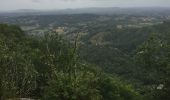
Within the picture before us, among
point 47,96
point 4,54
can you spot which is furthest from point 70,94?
point 4,54

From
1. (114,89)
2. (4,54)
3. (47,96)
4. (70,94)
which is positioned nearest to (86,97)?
(70,94)

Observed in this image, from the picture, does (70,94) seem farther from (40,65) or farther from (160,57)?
(40,65)

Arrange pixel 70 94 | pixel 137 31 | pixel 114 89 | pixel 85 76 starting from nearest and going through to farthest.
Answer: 1. pixel 70 94
2. pixel 85 76
3. pixel 114 89
4. pixel 137 31

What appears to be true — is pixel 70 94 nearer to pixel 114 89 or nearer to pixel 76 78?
pixel 76 78

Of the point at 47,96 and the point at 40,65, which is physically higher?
the point at 47,96

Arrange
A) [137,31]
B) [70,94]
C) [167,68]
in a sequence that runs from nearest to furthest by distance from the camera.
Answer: [70,94]
[167,68]
[137,31]

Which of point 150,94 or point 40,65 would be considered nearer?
point 150,94

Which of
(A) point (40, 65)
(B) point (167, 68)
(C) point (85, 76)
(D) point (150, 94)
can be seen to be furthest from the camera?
(A) point (40, 65)

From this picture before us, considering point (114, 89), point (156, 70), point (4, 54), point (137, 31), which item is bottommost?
point (137, 31)

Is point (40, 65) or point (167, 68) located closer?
point (167, 68)
